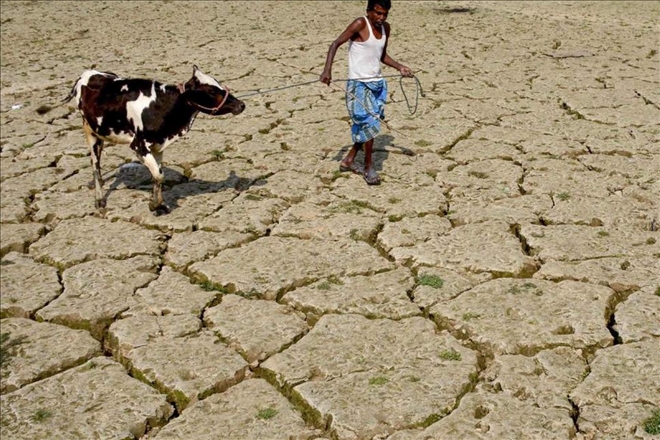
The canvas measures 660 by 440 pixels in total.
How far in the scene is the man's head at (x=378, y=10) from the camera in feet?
16.1

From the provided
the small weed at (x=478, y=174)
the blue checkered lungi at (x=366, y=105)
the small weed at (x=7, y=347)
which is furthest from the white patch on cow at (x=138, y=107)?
the small weed at (x=478, y=174)

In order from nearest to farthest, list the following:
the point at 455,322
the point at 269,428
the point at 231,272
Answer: the point at 269,428 → the point at 455,322 → the point at 231,272

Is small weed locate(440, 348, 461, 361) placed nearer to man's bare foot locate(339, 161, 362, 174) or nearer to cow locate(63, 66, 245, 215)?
cow locate(63, 66, 245, 215)

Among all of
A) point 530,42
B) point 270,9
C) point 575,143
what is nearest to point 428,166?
point 575,143

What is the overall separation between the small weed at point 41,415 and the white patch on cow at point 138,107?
2116 mm

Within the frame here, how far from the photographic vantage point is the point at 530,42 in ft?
33.1

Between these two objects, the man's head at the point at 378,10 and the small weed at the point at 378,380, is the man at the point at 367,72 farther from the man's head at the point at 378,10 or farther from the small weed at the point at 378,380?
the small weed at the point at 378,380

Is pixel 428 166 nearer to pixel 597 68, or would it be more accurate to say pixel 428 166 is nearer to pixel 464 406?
pixel 464 406

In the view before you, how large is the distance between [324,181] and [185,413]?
268 cm

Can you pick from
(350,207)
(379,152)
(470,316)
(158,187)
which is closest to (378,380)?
(470,316)

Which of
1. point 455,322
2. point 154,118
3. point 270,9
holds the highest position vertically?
point 154,118

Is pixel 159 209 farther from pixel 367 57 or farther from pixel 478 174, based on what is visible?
pixel 478 174

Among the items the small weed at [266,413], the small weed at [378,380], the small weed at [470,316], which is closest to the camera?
the small weed at [266,413]

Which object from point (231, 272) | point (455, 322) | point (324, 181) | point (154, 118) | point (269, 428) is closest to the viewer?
point (269, 428)
